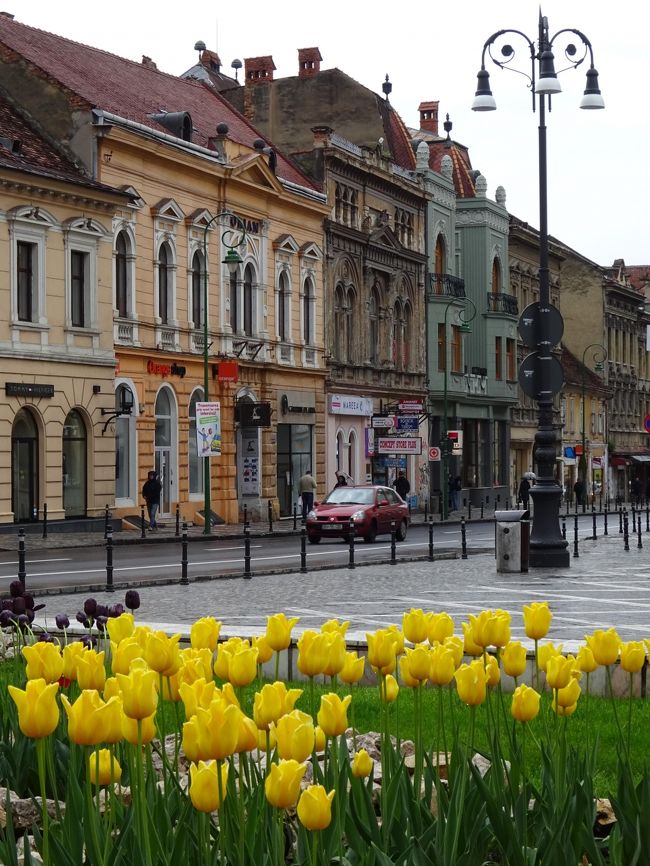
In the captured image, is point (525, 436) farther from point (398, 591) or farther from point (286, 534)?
point (398, 591)

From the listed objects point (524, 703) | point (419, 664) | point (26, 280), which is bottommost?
point (524, 703)

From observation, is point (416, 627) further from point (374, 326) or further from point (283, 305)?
point (374, 326)

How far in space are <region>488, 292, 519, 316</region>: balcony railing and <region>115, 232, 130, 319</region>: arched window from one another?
33.1m

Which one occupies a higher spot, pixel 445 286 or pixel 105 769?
pixel 445 286

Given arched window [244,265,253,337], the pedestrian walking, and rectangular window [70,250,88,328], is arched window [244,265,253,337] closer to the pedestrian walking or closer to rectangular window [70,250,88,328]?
the pedestrian walking

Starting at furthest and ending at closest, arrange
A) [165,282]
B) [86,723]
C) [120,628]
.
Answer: [165,282] → [120,628] → [86,723]

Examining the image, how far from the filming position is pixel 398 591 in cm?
2219

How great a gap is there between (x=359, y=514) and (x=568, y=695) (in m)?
34.7

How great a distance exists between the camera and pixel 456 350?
7238 cm

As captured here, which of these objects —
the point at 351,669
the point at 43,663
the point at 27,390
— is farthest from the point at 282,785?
the point at 27,390

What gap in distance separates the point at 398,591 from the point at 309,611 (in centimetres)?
390

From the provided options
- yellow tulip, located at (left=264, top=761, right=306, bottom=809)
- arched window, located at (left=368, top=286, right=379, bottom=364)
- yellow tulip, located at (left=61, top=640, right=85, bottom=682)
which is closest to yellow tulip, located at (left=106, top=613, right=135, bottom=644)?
yellow tulip, located at (left=61, top=640, right=85, bottom=682)

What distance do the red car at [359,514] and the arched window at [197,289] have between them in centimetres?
1008

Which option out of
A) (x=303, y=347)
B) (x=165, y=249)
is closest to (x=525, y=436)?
(x=303, y=347)
